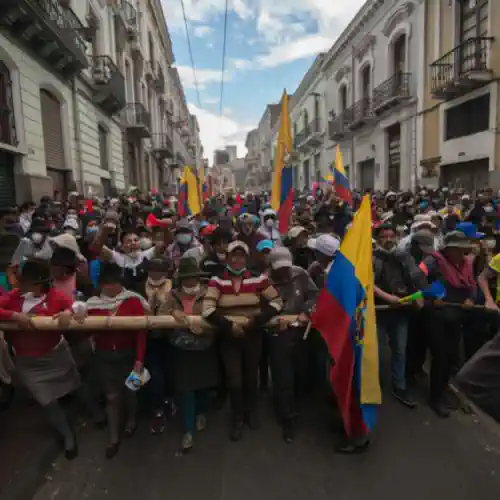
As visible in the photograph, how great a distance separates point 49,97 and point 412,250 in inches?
478

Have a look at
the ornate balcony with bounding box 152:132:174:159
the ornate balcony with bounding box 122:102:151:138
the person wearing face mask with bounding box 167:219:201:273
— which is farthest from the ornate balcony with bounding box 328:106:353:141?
the person wearing face mask with bounding box 167:219:201:273

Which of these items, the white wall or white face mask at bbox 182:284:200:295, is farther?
the white wall

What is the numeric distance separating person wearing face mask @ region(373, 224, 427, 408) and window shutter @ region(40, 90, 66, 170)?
11.2 metres

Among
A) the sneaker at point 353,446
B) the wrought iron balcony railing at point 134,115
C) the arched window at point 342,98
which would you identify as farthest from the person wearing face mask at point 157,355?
the arched window at point 342,98

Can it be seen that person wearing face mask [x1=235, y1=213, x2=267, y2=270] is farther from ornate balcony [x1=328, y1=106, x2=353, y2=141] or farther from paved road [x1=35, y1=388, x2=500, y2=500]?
ornate balcony [x1=328, y1=106, x2=353, y2=141]

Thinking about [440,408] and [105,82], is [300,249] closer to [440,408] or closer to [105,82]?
[440,408]

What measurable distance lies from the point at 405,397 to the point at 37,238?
458cm

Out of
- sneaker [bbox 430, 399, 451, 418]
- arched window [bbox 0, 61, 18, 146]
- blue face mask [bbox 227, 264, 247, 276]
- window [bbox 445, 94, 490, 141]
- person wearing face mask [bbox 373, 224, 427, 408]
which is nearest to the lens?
blue face mask [bbox 227, 264, 247, 276]

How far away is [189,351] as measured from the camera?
3.16 meters

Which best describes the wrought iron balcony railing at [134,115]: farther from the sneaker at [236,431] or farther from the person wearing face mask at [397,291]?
the sneaker at [236,431]

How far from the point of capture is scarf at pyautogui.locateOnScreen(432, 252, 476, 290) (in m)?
3.62

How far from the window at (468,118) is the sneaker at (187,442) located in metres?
13.0

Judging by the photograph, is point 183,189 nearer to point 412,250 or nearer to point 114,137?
point 412,250

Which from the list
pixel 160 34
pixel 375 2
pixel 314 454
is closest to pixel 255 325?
pixel 314 454
